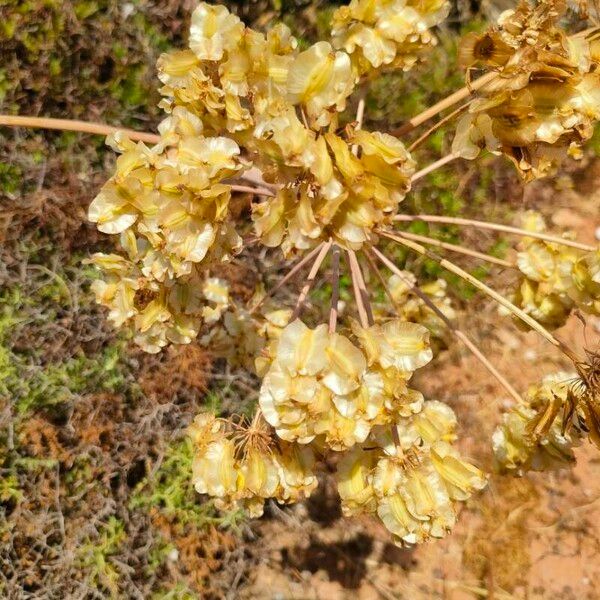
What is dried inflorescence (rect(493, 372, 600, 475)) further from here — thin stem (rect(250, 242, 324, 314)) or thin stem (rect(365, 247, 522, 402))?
thin stem (rect(250, 242, 324, 314))

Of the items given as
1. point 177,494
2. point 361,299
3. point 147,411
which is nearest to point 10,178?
point 147,411

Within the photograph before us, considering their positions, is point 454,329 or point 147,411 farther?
point 147,411

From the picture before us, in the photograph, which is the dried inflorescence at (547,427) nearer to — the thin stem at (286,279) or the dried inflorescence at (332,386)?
the dried inflorescence at (332,386)

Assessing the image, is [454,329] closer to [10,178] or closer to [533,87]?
[533,87]

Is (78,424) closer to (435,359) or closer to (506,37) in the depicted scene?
(435,359)

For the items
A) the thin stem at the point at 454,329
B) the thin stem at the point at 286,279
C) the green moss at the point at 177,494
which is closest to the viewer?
the thin stem at the point at 454,329

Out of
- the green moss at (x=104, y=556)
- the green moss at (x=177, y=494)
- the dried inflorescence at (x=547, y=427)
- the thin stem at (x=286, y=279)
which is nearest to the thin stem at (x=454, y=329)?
the dried inflorescence at (x=547, y=427)

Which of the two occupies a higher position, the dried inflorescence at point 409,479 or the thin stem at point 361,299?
the thin stem at point 361,299
